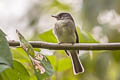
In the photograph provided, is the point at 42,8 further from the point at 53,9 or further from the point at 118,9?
the point at 118,9

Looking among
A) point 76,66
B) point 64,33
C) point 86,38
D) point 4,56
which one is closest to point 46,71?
point 4,56

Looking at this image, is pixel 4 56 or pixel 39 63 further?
pixel 39 63

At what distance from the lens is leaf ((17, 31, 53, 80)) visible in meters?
1.23

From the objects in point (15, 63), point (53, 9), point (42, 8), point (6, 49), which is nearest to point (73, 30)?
point (53, 9)

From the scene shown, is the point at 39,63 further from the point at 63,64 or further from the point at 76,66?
the point at 76,66

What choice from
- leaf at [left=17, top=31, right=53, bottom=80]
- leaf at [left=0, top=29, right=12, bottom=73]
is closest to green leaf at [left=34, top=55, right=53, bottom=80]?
leaf at [left=17, top=31, right=53, bottom=80]

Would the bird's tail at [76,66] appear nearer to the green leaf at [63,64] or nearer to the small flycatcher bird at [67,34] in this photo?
the small flycatcher bird at [67,34]

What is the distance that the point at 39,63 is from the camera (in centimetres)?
133

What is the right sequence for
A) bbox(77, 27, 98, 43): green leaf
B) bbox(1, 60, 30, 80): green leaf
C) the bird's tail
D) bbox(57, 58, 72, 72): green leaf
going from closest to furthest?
bbox(1, 60, 30, 80): green leaf
bbox(77, 27, 98, 43): green leaf
bbox(57, 58, 72, 72): green leaf
the bird's tail

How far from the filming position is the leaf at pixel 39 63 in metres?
1.23

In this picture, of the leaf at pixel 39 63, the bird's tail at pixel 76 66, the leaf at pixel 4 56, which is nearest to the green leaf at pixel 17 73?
the leaf at pixel 39 63

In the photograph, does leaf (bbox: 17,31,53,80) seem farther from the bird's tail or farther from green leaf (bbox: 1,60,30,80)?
the bird's tail

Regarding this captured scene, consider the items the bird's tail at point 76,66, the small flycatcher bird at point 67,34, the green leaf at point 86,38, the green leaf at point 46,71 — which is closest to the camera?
the green leaf at point 46,71

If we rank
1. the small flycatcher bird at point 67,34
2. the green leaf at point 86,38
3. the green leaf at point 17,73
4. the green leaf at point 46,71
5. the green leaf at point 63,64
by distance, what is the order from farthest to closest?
1. the small flycatcher bird at point 67,34
2. the green leaf at point 63,64
3. the green leaf at point 86,38
4. the green leaf at point 17,73
5. the green leaf at point 46,71
